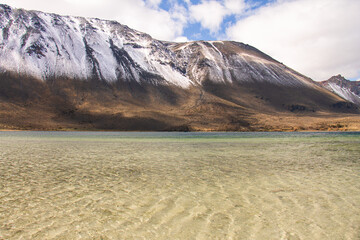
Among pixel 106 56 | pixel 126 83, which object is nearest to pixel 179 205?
pixel 126 83

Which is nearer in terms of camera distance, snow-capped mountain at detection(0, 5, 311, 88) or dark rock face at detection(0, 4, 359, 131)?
dark rock face at detection(0, 4, 359, 131)

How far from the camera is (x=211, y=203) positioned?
336 inches

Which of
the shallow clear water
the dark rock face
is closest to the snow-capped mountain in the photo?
the dark rock face

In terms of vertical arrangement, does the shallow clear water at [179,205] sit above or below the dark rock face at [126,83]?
below

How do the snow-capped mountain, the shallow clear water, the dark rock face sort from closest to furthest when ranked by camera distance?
1. the shallow clear water
2. the dark rock face
3. the snow-capped mountain

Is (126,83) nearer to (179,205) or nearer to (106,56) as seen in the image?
(106,56)

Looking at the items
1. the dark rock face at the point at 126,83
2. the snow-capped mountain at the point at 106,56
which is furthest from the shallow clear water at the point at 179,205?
the snow-capped mountain at the point at 106,56

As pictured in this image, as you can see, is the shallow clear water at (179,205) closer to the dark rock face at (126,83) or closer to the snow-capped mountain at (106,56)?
the dark rock face at (126,83)

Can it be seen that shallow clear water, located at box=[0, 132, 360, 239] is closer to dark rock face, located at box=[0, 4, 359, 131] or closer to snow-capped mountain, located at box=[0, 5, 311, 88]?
dark rock face, located at box=[0, 4, 359, 131]

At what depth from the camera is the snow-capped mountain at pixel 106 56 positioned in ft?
429

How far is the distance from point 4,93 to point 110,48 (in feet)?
208

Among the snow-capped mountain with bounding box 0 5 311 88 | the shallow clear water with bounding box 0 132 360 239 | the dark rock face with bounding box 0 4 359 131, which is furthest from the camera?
the snow-capped mountain with bounding box 0 5 311 88

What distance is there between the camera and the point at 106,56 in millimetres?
149125

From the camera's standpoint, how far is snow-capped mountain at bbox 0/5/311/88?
5143 inches
